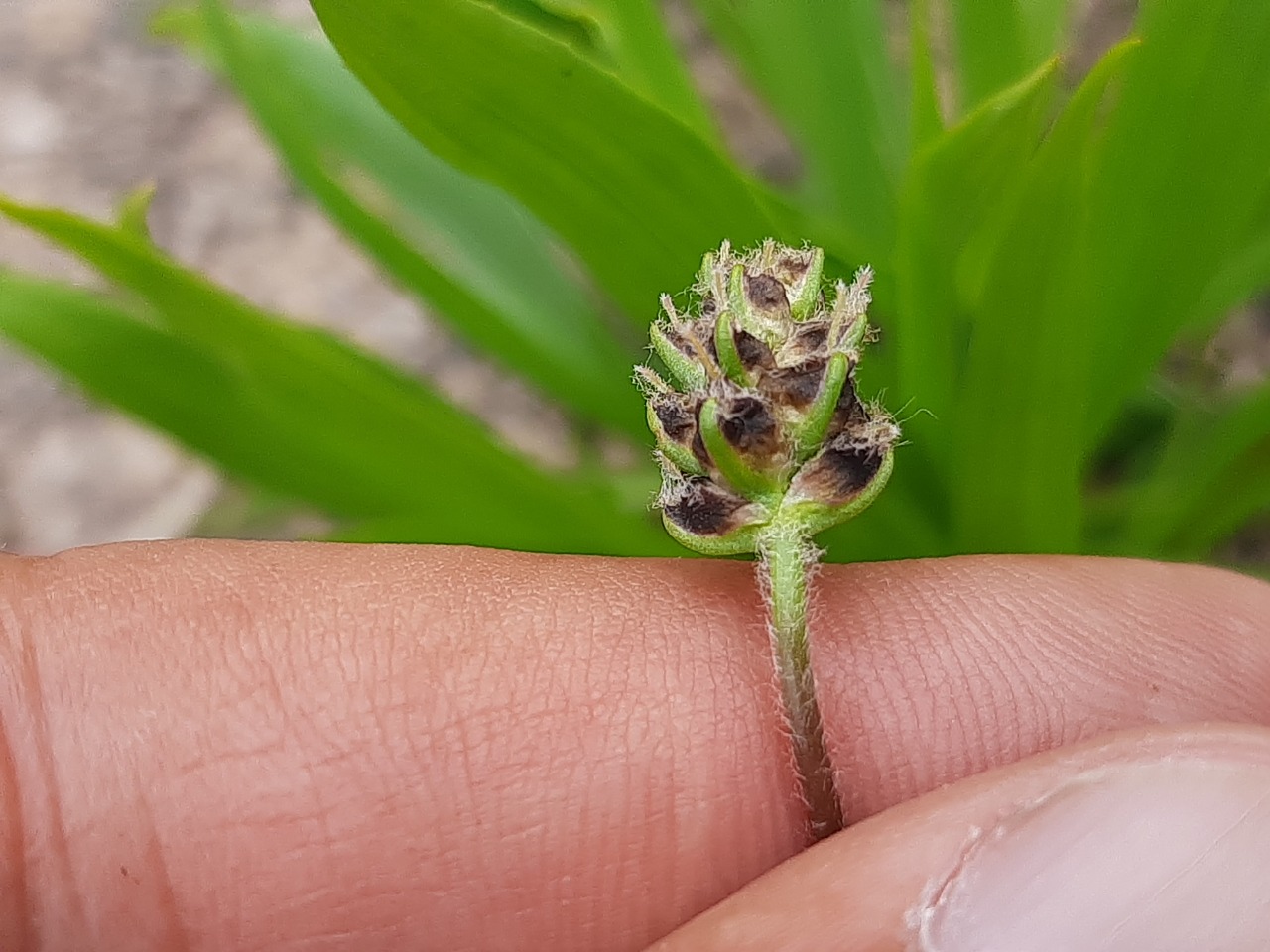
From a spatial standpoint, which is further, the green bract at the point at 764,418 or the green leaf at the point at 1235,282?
the green leaf at the point at 1235,282

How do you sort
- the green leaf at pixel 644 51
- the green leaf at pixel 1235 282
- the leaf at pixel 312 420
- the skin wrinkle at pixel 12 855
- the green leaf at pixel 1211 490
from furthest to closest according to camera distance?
the green leaf at pixel 1235 282 → the green leaf at pixel 1211 490 → the green leaf at pixel 644 51 → the leaf at pixel 312 420 → the skin wrinkle at pixel 12 855

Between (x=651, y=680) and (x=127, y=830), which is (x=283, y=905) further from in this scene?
(x=651, y=680)

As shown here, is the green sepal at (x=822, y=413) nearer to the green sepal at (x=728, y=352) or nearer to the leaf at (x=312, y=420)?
the green sepal at (x=728, y=352)

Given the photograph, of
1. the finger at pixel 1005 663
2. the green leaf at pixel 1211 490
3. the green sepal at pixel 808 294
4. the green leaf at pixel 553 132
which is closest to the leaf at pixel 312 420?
the green leaf at pixel 553 132

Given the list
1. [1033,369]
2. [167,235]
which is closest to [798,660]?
[1033,369]

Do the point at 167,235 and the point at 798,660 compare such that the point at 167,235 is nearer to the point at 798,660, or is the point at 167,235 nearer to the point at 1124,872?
the point at 798,660

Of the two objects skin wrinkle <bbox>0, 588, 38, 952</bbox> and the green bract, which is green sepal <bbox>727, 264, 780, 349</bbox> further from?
skin wrinkle <bbox>0, 588, 38, 952</bbox>

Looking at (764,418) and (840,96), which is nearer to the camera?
(764,418)
